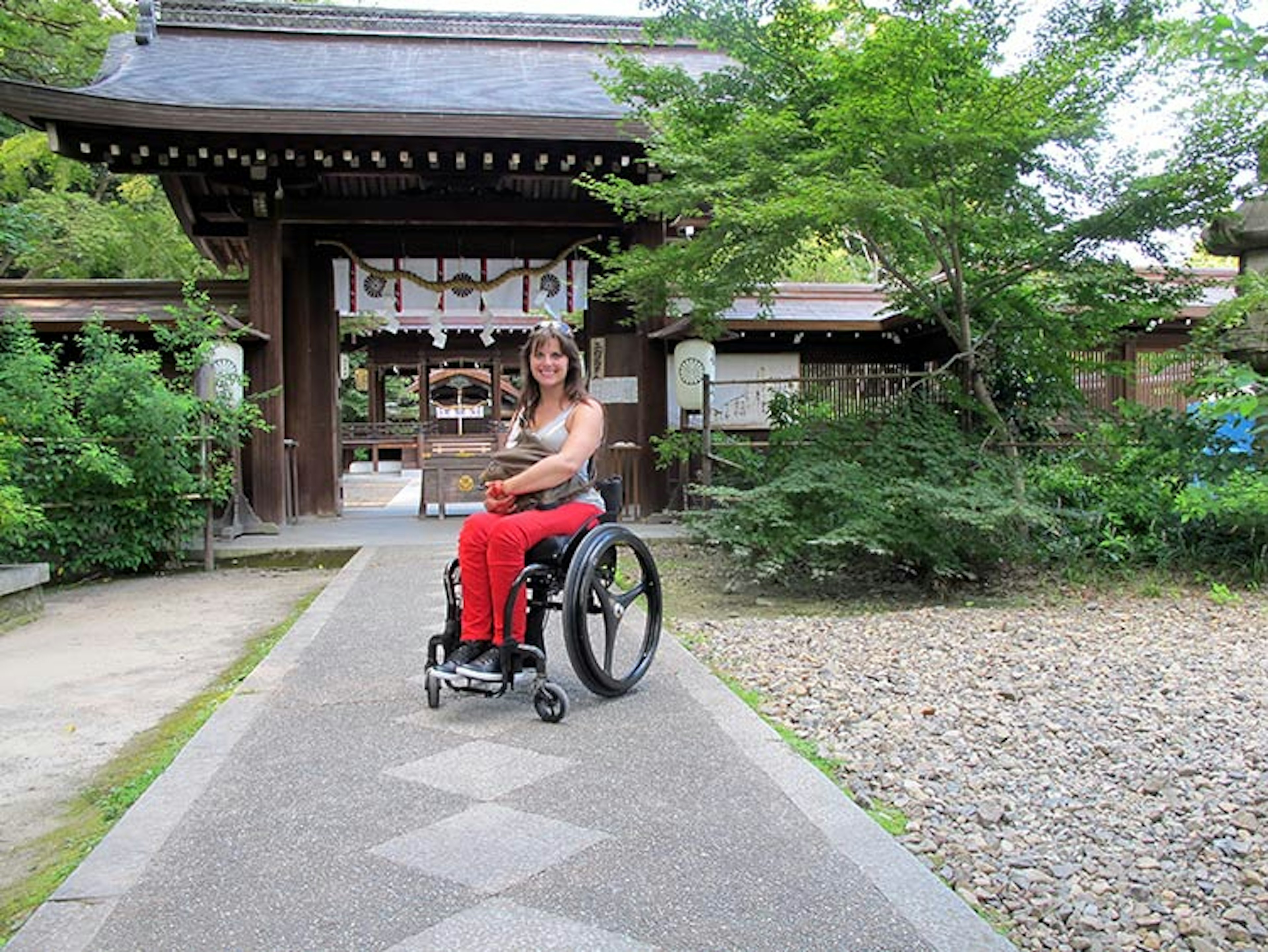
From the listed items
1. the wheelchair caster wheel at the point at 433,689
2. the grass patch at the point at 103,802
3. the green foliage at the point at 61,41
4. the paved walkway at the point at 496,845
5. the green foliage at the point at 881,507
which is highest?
the green foliage at the point at 61,41

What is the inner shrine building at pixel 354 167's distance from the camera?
8.98m

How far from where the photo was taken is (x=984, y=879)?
7.47 ft

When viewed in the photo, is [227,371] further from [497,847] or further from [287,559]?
[497,847]

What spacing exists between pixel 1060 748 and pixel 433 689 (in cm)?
222

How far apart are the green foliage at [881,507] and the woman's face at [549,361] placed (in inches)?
106

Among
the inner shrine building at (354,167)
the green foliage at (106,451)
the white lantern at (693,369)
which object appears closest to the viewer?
the green foliage at (106,451)

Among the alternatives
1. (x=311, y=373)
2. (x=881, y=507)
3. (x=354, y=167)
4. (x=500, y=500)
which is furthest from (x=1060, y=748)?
(x=311, y=373)

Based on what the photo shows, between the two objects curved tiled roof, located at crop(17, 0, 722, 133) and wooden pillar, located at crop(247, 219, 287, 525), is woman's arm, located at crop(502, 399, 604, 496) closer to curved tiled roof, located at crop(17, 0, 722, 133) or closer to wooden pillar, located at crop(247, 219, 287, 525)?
curved tiled roof, located at crop(17, 0, 722, 133)

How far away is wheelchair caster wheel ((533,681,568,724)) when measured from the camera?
3.35m

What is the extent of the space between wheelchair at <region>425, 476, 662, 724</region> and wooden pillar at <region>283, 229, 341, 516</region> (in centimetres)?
771

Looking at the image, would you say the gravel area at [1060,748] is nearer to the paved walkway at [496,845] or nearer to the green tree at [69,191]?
the paved walkway at [496,845]

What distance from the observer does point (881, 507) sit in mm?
6062

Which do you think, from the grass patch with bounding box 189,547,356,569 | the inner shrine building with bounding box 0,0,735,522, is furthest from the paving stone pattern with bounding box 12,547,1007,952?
the inner shrine building with bounding box 0,0,735,522

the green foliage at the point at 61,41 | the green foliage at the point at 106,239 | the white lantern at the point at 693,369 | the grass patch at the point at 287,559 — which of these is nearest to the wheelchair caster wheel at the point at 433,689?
the grass patch at the point at 287,559
